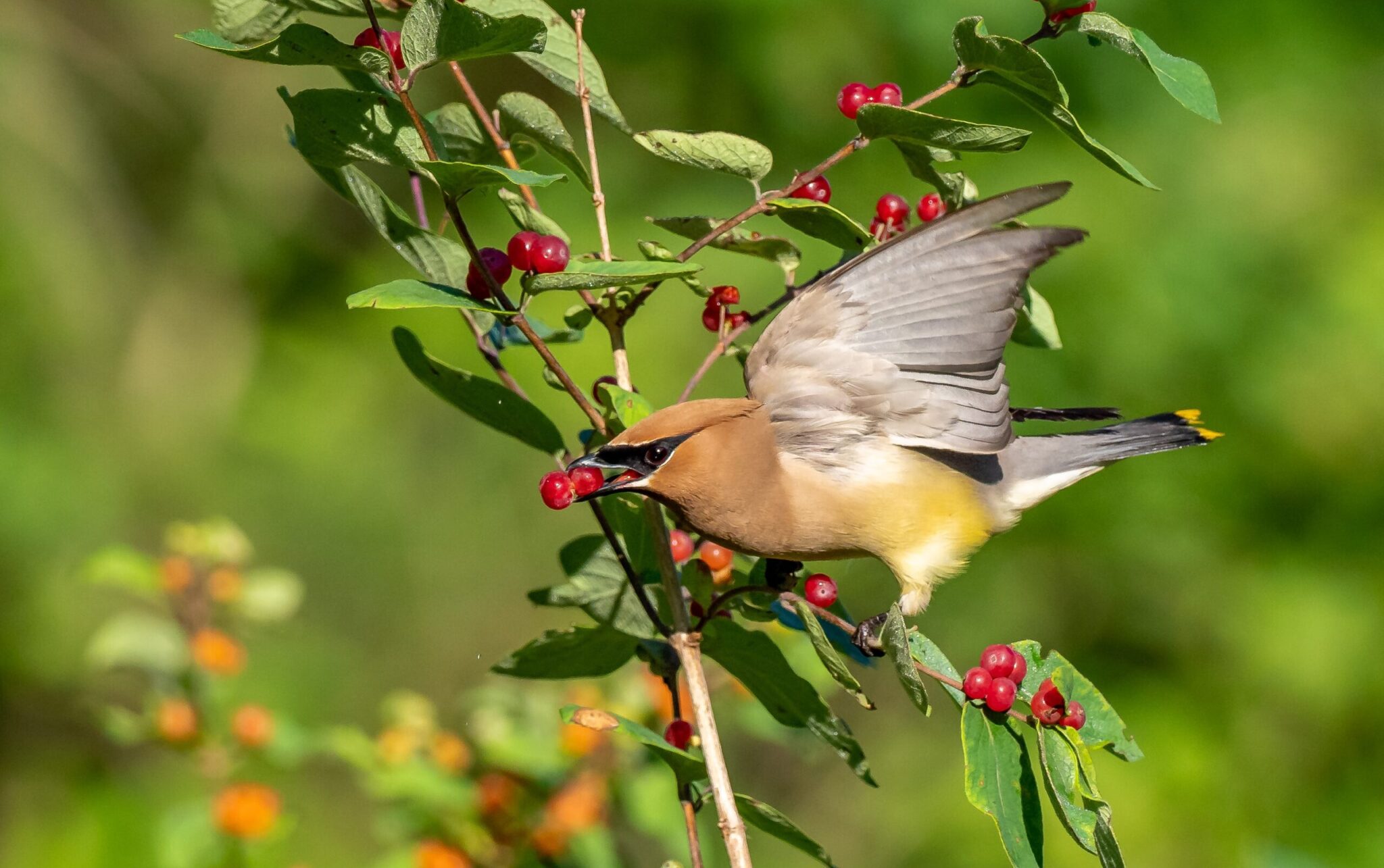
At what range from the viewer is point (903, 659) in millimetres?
1720

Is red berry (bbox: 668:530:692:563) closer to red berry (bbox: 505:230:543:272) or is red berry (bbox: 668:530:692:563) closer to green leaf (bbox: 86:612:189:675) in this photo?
red berry (bbox: 505:230:543:272)

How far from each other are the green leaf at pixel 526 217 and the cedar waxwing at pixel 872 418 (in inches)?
12.0

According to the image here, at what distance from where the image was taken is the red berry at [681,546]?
226 centimetres

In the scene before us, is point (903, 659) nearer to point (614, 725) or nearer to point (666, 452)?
point (614, 725)

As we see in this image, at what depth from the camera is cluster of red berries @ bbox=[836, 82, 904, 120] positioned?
2.01m

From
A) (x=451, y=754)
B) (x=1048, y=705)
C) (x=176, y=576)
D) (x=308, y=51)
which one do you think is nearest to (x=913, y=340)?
(x=1048, y=705)

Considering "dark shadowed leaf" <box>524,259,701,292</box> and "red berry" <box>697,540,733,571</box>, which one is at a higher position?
"dark shadowed leaf" <box>524,259,701,292</box>

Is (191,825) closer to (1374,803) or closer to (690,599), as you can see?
(690,599)

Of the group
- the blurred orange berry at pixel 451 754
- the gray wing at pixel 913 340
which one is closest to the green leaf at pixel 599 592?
the gray wing at pixel 913 340

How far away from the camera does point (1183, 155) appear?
17.3ft

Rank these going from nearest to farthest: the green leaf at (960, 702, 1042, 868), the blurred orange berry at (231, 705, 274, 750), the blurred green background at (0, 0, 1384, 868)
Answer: the green leaf at (960, 702, 1042, 868) → the blurred orange berry at (231, 705, 274, 750) → the blurred green background at (0, 0, 1384, 868)

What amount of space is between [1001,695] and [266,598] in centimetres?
183

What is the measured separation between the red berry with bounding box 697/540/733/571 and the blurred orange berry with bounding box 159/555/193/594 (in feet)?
4.24

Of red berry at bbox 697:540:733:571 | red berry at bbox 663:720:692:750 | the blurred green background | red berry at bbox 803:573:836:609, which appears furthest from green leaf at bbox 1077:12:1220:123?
the blurred green background
